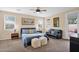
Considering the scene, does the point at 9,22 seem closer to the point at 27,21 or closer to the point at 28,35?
the point at 27,21

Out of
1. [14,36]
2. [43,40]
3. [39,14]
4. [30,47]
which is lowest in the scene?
[30,47]

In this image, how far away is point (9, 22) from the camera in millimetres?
2312

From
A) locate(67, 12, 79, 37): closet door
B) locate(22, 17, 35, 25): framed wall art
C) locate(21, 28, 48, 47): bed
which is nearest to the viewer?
locate(67, 12, 79, 37): closet door

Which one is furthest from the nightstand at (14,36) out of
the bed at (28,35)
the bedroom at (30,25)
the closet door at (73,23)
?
the closet door at (73,23)

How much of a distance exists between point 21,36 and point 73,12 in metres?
1.40

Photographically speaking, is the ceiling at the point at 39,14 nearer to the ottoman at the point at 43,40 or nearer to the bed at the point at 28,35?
the bed at the point at 28,35

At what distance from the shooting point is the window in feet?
7.48

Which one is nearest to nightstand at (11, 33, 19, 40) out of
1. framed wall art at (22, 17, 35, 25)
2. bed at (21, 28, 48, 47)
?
bed at (21, 28, 48, 47)

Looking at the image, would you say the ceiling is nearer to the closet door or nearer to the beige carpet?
the closet door

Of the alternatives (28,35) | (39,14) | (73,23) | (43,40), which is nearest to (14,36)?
(28,35)

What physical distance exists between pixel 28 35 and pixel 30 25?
0.91 feet

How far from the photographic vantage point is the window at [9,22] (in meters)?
2.28
